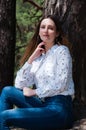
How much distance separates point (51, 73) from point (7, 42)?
1927 mm

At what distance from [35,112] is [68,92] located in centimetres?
41

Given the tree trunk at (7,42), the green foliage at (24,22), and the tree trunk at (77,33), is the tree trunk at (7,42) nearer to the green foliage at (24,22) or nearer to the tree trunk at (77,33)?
the tree trunk at (77,33)

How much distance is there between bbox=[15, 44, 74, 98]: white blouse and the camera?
4.18 m

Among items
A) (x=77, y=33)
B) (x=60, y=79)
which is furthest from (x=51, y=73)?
(x=77, y=33)

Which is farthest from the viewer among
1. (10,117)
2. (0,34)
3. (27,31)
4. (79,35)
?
(27,31)

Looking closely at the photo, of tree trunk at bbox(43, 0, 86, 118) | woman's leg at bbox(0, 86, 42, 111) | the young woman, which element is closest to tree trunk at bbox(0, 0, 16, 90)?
tree trunk at bbox(43, 0, 86, 118)

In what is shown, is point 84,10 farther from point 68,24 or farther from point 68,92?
point 68,92

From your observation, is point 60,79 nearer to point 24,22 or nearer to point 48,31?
point 48,31

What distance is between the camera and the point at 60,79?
4.16 m

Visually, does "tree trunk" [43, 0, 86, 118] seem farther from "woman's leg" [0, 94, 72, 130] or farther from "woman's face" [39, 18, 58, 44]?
"woman's leg" [0, 94, 72, 130]

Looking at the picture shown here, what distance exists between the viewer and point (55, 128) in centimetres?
418

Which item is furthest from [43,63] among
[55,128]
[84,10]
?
[84,10]

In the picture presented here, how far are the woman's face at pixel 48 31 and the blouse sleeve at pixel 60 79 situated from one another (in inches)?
11.6

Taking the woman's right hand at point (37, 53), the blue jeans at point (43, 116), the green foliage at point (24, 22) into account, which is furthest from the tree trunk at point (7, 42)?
the green foliage at point (24, 22)
